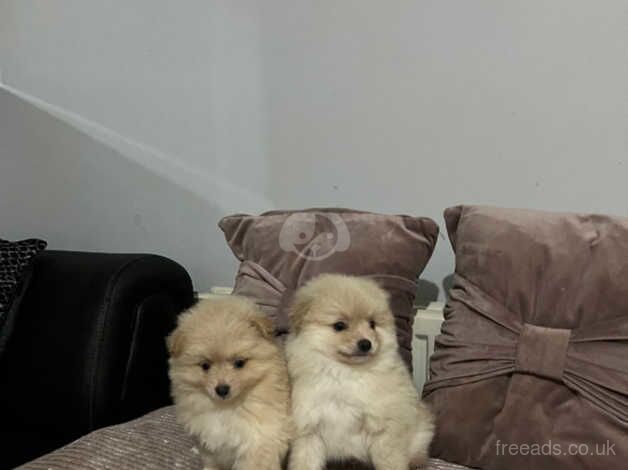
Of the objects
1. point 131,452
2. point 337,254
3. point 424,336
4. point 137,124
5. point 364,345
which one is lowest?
point 131,452

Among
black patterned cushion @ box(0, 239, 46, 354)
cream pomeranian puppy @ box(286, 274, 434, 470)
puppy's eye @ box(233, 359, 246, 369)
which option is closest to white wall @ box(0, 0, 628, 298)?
black patterned cushion @ box(0, 239, 46, 354)

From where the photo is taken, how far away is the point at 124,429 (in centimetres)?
123

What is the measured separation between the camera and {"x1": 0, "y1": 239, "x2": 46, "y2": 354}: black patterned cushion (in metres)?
1.52

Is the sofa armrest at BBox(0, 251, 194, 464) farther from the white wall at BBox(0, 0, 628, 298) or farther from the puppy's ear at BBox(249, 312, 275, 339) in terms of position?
the puppy's ear at BBox(249, 312, 275, 339)

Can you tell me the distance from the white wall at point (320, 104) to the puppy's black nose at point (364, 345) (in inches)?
23.6

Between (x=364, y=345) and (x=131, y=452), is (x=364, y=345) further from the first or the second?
(x=131, y=452)

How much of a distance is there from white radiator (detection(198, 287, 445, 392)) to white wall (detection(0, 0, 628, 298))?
14 centimetres

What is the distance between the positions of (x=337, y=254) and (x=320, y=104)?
1.76ft

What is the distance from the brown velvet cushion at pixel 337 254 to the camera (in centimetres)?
128

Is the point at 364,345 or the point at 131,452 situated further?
the point at 131,452

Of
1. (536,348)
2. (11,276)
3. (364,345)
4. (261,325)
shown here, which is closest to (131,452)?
(261,325)

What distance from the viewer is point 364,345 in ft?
3.26

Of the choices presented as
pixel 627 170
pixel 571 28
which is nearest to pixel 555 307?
pixel 627 170

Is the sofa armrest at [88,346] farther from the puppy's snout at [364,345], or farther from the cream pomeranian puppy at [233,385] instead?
the puppy's snout at [364,345]
